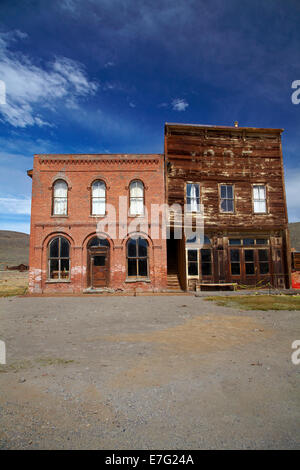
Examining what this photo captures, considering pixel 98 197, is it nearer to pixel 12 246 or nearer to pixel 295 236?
pixel 295 236

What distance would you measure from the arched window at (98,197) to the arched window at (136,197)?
162cm

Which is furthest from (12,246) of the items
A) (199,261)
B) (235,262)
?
(235,262)

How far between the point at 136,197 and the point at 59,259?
19.0 feet

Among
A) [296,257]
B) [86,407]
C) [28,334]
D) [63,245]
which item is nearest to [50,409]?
[86,407]

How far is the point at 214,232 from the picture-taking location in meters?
16.8

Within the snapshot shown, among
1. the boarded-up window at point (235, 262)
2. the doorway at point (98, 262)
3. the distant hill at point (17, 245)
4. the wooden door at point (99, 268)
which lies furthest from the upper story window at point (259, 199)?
the distant hill at point (17, 245)

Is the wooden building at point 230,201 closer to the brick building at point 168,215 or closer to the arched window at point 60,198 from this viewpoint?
the brick building at point 168,215

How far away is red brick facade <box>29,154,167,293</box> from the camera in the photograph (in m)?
16.1

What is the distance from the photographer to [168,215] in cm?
1655

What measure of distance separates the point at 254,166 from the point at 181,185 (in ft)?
15.9

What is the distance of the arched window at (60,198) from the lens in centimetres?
1672

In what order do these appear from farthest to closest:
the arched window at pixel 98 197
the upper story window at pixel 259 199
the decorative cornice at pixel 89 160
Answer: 1. the upper story window at pixel 259 199
2. the decorative cornice at pixel 89 160
3. the arched window at pixel 98 197

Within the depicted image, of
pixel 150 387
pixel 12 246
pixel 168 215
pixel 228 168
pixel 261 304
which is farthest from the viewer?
pixel 12 246
